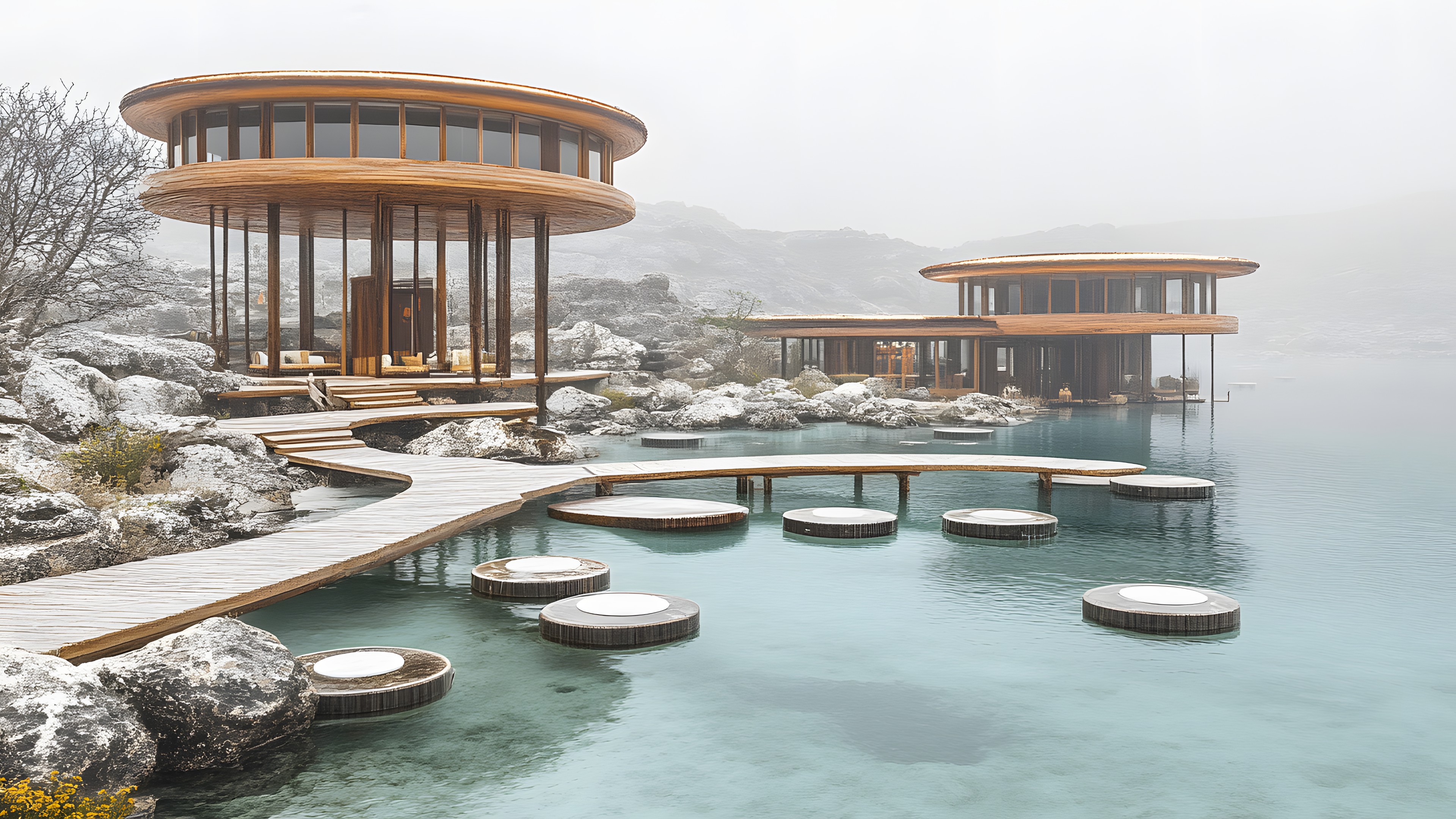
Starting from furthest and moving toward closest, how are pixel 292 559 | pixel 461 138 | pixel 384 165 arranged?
pixel 461 138, pixel 384 165, pixel 292 559

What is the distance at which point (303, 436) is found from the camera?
15531mm

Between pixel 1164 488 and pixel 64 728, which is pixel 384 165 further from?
pixel 64 728

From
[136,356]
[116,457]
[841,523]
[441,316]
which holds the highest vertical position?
[441,316]

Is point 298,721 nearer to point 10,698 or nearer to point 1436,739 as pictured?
point 10,698

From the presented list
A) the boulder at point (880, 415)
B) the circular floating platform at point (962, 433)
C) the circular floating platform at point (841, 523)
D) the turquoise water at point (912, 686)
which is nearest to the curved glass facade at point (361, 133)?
the turquoise water at point (912, 686)

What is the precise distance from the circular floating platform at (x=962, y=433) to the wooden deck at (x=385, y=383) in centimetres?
928

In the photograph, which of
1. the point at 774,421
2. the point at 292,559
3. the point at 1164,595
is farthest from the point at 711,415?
the point at 292,559

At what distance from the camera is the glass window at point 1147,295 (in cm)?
3972

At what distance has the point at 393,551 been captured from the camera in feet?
29.4

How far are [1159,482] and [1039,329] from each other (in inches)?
896

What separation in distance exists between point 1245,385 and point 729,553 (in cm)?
6113

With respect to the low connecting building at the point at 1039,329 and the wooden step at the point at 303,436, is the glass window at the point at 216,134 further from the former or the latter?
the low connecting building at the point at 1039,329

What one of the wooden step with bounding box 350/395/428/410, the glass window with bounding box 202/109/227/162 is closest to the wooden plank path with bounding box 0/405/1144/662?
the wooden step with bounding box 350/395/428/410

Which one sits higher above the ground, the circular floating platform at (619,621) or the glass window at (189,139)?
the glass window at (189,139)
